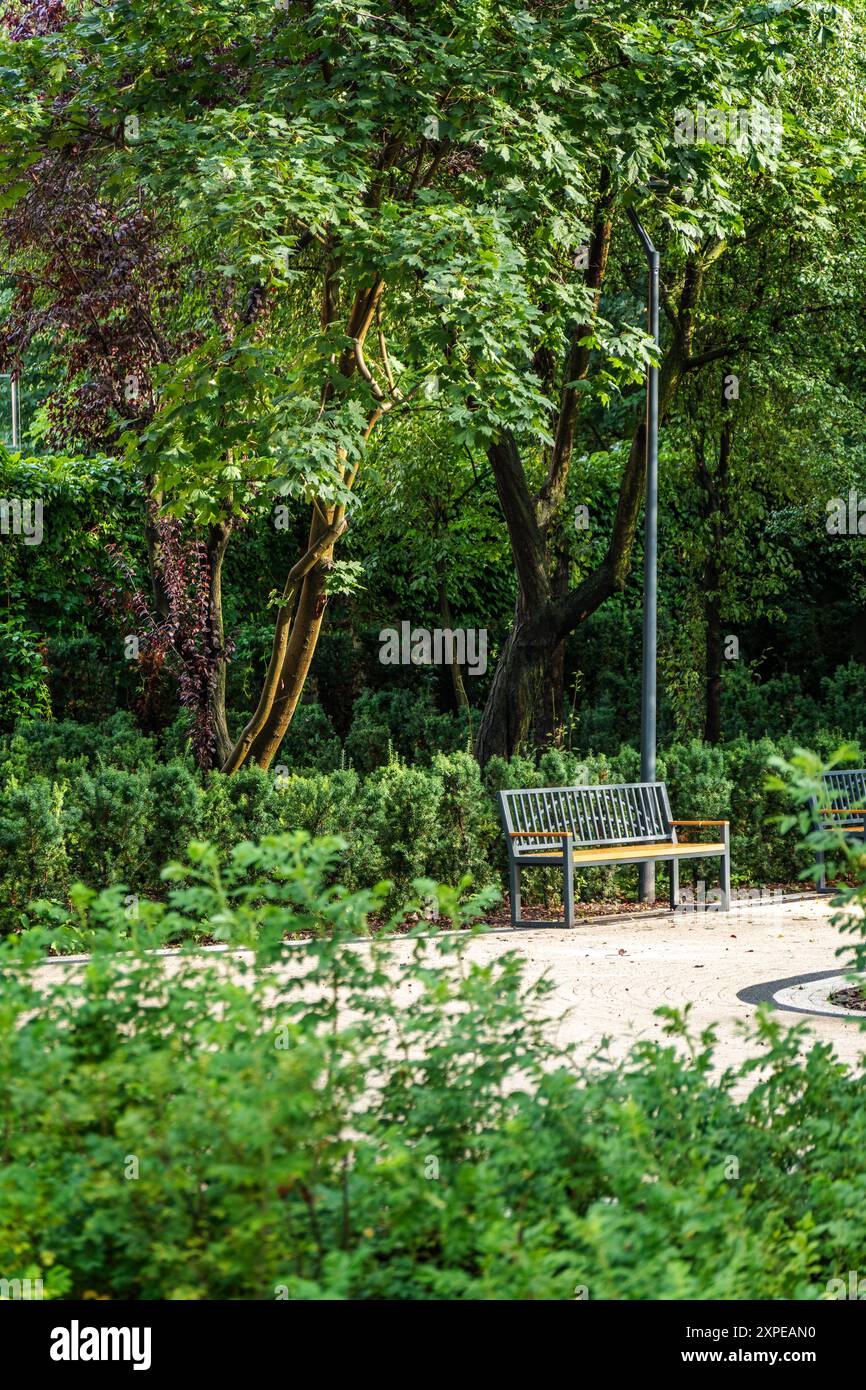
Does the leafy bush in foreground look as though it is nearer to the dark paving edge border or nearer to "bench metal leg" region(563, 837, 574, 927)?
the dark paving edge border

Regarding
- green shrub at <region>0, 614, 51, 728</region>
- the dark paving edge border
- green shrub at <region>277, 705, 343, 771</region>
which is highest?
green shrub at <region>0, 614, 51, 728</region>

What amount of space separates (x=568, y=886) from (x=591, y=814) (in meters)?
1.24

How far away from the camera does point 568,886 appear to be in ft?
39.4

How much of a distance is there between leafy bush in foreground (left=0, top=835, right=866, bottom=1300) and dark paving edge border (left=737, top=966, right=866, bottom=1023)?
13.6 ft

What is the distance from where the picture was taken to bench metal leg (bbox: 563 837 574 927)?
11984mm

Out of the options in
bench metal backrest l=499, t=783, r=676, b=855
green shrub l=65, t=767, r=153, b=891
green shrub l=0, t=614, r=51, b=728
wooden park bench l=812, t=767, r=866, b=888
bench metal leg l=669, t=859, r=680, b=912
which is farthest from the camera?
green shrub l=0, t=614, r=51, b=728

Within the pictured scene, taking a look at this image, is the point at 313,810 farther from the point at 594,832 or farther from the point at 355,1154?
the point at 355,1154

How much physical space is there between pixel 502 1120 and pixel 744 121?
1048 cm

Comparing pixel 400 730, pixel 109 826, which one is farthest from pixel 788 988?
Result: pixel 400 730

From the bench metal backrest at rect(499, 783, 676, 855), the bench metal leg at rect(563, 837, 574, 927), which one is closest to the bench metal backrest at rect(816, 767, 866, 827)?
the bench metal backrest at rect(499, 783, 676, 855)

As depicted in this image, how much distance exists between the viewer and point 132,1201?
3.15 meters

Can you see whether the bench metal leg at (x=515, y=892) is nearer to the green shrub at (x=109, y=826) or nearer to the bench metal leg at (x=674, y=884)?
the bench metal leg at (x=674, y=884)
